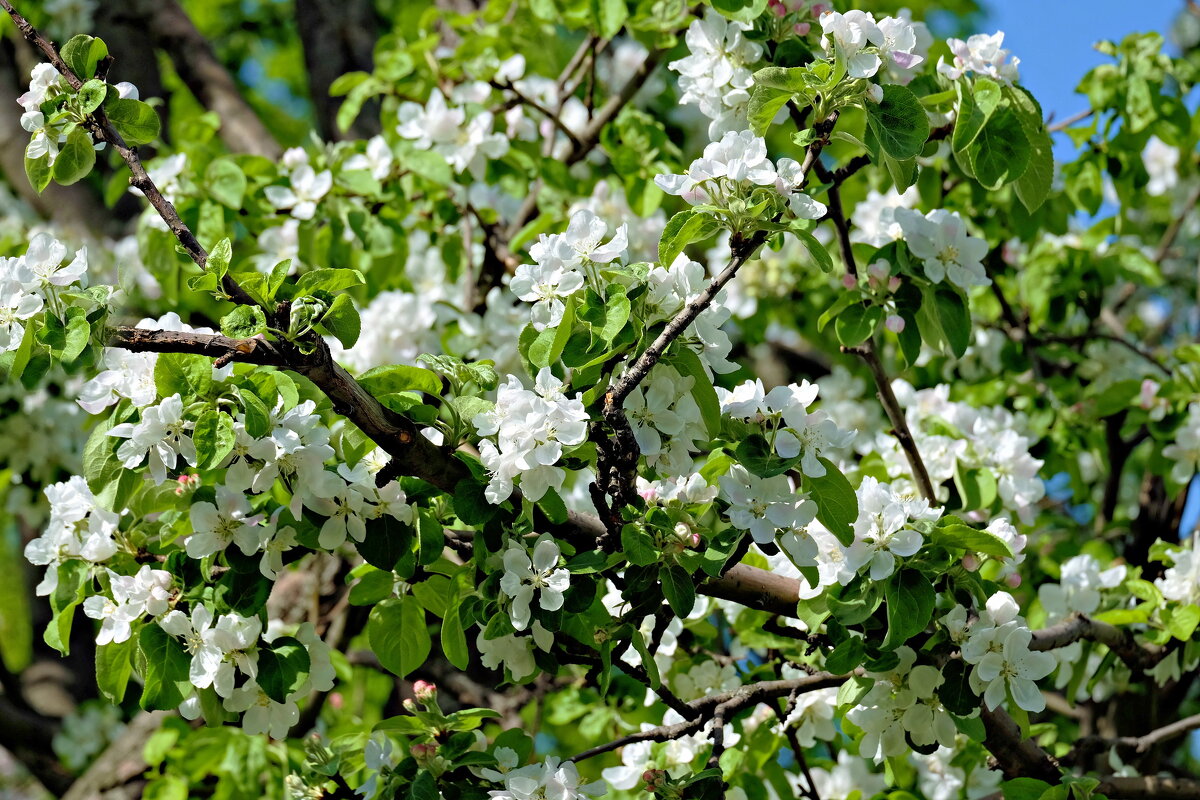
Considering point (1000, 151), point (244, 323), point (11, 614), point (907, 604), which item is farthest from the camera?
point (11, 614)

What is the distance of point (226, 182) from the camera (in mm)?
2693

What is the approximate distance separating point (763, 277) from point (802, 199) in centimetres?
218

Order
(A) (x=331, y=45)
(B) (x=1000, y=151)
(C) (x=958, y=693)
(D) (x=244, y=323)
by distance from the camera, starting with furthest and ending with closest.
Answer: (A) (x=331, y=45) → (B) (x=1000, y=151) → (C) (x=958, y=693) → (D) (x=244, y=323)

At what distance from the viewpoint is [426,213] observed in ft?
10.3

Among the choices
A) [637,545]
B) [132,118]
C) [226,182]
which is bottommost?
[637,545]

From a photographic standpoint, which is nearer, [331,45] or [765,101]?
[765,101]

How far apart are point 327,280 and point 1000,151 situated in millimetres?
1051

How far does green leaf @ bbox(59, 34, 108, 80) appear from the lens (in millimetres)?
1567

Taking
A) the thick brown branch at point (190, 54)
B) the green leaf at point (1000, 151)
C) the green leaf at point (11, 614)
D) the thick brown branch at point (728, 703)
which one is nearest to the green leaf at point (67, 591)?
the thick brown branch at point (728, 703)

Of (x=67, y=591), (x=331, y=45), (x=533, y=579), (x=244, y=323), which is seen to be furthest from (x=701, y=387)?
(x=331, y=45)

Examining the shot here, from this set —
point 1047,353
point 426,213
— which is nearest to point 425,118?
point 426,213

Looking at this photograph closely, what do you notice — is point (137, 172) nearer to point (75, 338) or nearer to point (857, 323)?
point (75, 338)

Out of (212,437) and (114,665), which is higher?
(212,437)

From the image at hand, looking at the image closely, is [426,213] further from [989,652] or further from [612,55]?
[989,652]
